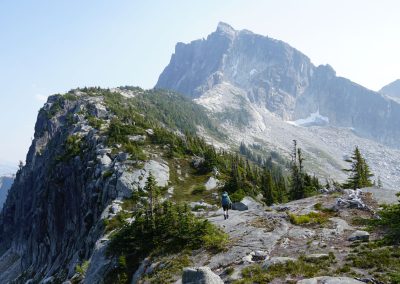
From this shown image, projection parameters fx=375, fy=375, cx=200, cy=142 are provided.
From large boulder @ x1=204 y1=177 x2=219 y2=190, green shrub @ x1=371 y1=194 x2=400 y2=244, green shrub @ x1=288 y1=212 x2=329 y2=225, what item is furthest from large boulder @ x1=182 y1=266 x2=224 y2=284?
large boulder @ x1=204 y1=177 x2=219 y2=190

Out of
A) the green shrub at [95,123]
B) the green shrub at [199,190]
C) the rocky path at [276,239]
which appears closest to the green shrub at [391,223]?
the rocky path at [276,239]

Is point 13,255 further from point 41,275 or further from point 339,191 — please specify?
point 339,191

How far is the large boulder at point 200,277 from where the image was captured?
867 inches

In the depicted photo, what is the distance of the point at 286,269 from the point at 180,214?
607 inches

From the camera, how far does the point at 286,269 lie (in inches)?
941

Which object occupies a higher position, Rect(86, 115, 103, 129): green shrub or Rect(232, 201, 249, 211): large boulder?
Rect(86, 115, 103, 129): green shrub

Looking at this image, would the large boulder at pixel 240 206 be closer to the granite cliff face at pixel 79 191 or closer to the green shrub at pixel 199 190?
the granite cliff face at pixel 79 191

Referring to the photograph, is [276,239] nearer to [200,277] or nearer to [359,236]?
[359,236]

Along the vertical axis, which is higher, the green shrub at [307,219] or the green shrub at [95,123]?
the green shrub at [95,123]

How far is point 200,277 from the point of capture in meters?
22.3

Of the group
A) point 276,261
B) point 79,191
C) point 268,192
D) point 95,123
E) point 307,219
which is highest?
point 95,123

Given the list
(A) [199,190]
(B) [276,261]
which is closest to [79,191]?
(A) [199,190]

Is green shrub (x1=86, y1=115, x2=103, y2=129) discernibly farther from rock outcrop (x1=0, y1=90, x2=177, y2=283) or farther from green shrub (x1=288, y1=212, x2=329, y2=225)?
green shrub (x1=288, y1=212, x2=329, y2=225)

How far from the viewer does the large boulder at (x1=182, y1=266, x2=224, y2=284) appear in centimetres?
2203
